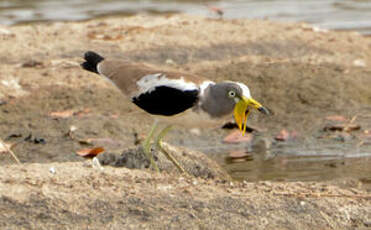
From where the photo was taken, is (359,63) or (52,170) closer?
(52,170)

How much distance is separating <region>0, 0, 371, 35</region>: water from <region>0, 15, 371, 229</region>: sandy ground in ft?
5.35

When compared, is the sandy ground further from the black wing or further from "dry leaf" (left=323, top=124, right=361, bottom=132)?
the black wing

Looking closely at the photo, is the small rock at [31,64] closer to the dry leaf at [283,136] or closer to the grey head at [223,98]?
the dry leaf at [283,136]

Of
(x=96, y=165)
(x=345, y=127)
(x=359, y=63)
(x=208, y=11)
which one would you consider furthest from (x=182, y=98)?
(x=208, y=11)

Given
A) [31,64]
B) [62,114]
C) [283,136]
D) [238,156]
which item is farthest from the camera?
[31,64]

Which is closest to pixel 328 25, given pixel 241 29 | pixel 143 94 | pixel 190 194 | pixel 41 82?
pixel 241 29

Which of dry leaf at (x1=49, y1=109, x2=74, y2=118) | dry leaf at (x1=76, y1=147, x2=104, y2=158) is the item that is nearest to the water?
dry leaf at (x1=49, y1=109, x2=74, y2=118)

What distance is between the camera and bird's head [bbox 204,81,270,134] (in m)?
5.30

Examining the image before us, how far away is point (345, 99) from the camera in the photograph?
8281mm

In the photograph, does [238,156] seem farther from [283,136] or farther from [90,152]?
[90,152]

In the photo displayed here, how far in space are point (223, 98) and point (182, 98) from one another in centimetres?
26

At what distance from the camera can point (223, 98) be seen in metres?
5.32

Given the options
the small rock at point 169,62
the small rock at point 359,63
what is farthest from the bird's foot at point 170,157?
the small rock at point 359,63

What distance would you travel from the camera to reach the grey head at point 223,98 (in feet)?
17.4
